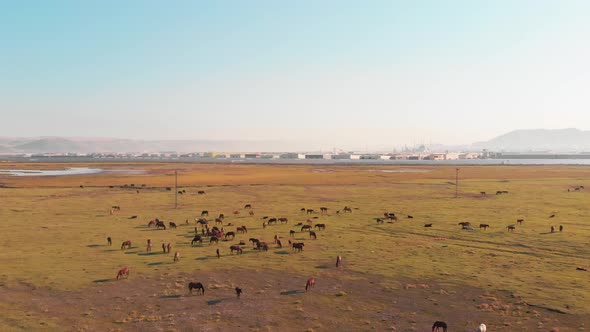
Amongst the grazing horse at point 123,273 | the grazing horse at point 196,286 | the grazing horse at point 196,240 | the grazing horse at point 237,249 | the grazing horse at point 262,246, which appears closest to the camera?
the grazing horse at point 196,286

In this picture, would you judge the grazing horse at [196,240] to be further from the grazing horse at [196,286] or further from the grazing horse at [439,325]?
the grazing horse at [439,325]

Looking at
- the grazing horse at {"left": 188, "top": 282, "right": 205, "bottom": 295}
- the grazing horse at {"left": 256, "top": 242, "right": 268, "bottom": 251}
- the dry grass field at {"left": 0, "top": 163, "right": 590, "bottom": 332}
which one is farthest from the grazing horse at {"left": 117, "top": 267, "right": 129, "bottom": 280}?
the grazing horse at {"left": 256, "top": 242, "right": 268, "bottom": 251}

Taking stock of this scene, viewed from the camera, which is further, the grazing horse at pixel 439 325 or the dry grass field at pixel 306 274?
the dry grass field at pixel 306 274

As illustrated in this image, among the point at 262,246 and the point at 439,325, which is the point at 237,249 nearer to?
the point at 262,246

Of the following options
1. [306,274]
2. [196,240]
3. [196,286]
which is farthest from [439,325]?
[196,240]

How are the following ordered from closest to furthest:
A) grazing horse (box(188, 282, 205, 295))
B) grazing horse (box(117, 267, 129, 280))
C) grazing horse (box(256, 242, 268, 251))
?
1. grazing horse (box(188, 282, 205, 295))
2. grazing horse (box(117, 267, 129, 280))
3. grazing horse (box(256, 242, 268, 251))

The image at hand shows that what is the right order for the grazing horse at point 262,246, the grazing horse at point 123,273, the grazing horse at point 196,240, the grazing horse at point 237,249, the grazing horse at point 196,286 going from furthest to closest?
the grazing horse at point 196,240 < the grazing horse at point 262,246 < the grazing horse at point 237,249 < the grazing horse at point 123,273 < the grazing horse at point 196,286

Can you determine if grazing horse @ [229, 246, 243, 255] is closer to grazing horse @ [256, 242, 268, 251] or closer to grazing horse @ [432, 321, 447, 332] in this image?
grazing horse @ [256, 242, 268, 251]

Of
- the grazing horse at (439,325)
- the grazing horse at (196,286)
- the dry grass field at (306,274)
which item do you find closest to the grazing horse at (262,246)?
the dry grass field at (306,274)

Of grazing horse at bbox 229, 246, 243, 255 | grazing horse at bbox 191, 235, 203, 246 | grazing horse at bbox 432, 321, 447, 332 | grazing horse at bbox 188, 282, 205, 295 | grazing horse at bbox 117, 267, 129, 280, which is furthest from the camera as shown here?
grazing horse at bbox 191, 235, 203, 246

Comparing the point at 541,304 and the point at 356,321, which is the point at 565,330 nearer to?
the point at 541,304

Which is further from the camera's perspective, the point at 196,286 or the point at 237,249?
the point at 237,249

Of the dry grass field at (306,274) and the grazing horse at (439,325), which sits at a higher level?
the grazing horse at (439,325)
